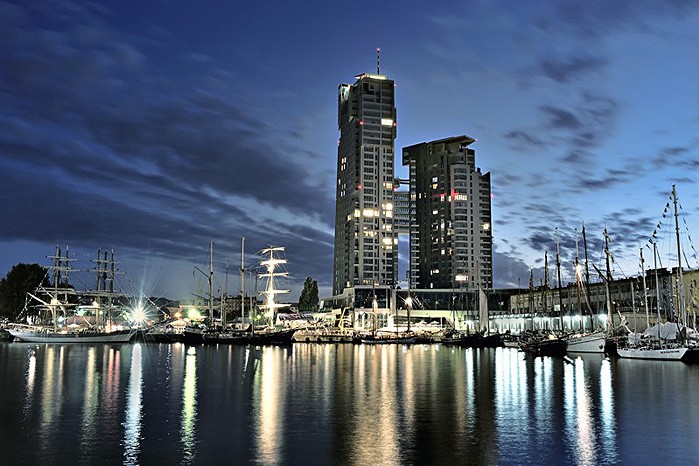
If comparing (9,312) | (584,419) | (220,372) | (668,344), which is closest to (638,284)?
(668,344)

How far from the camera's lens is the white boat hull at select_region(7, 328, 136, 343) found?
140000 mm

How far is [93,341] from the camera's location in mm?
139375

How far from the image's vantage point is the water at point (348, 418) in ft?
77.2

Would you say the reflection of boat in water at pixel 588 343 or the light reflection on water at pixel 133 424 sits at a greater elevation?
the reflection of boat in water at pixel 588 343

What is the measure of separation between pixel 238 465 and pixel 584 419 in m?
18.5

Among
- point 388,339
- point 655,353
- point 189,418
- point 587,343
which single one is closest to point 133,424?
point 189,418

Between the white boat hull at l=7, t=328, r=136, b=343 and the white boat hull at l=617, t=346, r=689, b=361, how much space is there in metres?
102

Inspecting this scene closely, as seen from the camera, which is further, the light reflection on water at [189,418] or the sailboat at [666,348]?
the sailboat at [666,348]

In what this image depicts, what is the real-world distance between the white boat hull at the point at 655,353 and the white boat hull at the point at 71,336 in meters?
102

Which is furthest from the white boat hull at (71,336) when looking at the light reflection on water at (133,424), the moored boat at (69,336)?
the light reflection on water at (133,424)

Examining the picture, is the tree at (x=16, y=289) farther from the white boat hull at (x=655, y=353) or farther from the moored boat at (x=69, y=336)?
the white boat hull at (x=655, y=353)

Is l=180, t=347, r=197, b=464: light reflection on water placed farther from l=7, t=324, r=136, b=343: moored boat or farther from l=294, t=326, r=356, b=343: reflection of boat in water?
l=7, t=324, r=136, b=343: moored boat

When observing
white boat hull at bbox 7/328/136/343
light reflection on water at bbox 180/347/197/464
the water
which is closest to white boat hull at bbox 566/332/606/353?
the water

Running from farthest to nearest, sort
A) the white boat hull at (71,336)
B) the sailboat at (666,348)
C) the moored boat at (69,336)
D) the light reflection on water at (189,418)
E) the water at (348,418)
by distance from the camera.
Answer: the moored boat at (69,336), the white boat hull at (71,336), the sailboat at (666,348), the light reflection on water at (189,418), the water at (348,418)
